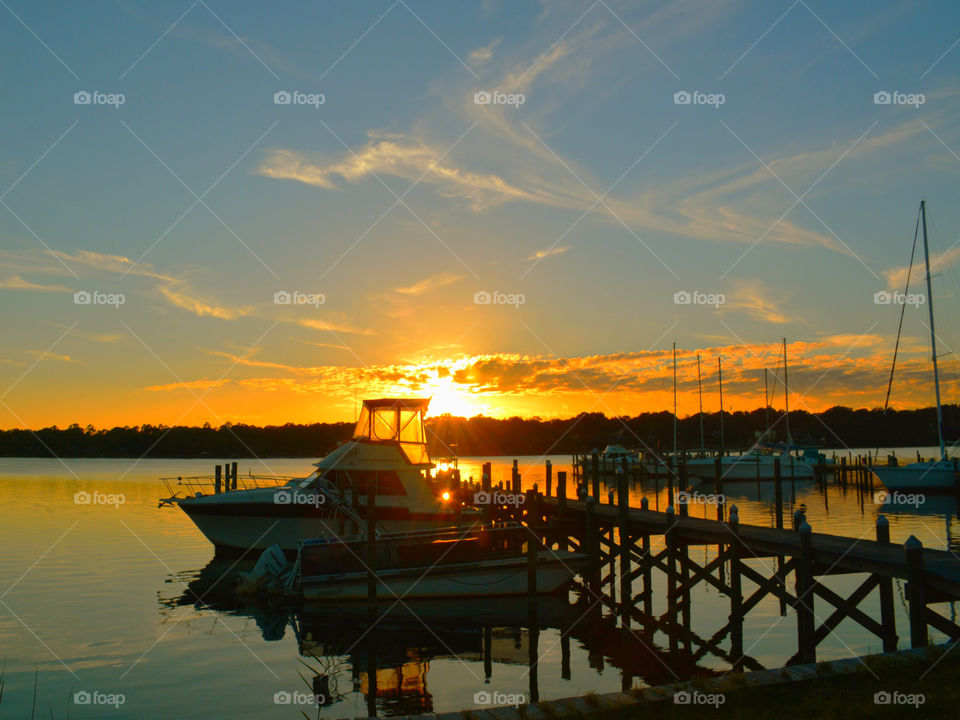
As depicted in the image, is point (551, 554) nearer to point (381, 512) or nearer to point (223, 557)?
point (381, 512)

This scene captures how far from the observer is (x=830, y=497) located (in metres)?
57.8

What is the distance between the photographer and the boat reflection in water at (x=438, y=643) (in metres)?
14.2

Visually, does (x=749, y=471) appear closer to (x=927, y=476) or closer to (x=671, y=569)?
(x=927, y=476)

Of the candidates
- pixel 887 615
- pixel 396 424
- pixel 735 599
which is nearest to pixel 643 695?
pixel 887 615

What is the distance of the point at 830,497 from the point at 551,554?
144ft

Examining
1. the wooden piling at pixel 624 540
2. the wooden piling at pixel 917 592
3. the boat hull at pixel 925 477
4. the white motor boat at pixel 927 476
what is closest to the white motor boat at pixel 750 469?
the boat hull at pixel 925 477

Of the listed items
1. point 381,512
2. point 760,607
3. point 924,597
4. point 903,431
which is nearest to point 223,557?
point 381,512

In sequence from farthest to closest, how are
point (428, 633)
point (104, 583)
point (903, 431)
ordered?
1. point (903, 431)
2. point (104, 583)
3. point (428, 633)

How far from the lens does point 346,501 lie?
25.2 metres

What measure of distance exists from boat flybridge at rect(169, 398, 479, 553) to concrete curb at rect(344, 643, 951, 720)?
17211 mm

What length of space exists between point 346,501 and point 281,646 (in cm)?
822

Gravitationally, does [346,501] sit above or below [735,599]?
above

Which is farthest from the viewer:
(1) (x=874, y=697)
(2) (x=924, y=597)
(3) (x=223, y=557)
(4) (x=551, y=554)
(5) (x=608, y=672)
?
(3) (x=223, y=557)

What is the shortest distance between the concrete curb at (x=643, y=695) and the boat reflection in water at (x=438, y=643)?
5.17 m
